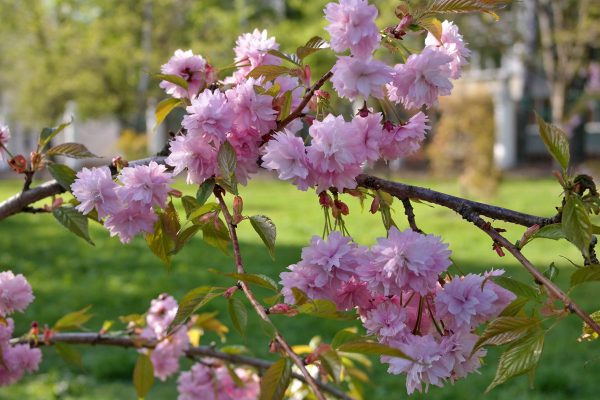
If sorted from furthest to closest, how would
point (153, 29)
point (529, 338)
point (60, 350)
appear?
1. point (153, 29)
2. point (60, 350)
3. point (529, 338)

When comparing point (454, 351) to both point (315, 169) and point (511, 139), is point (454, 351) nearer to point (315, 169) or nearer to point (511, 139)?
point (315, 169)

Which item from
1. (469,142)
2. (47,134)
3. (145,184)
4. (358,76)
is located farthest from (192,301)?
(469,142)

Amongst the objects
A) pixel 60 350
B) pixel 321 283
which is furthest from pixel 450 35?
pixel 60 350

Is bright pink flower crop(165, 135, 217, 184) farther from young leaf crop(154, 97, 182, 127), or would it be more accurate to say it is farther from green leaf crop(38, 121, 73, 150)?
green leaf crop(38, 121, 73, 150)

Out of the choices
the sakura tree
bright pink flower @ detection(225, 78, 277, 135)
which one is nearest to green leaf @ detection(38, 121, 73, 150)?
the sakura tree

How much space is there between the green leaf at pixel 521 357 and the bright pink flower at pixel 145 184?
1.26ft

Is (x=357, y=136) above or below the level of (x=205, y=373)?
above

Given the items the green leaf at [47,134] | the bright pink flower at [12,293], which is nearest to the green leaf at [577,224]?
the green leaf at [47,134]

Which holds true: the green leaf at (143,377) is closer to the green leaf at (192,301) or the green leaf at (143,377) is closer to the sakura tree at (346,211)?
the sakura tree at (346,211)

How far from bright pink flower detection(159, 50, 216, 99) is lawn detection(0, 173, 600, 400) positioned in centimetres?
33

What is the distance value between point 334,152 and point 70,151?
1.50ft

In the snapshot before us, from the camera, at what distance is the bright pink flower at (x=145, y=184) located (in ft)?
2.68

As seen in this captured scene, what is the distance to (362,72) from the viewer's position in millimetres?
717

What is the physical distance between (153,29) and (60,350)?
16.1 metres
